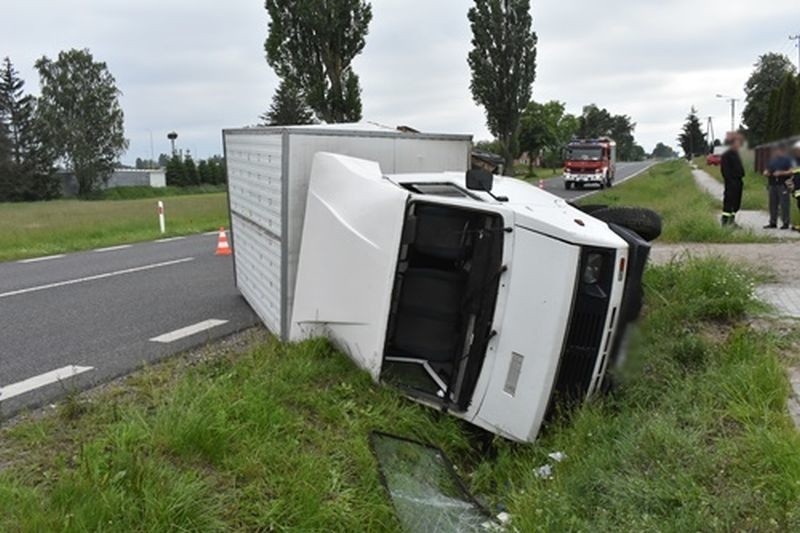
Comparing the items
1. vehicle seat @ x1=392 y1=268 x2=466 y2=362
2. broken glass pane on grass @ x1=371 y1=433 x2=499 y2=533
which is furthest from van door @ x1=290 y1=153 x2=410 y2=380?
broken glass pane on grass @ x1=371 y1=433 x2=499 y2=533

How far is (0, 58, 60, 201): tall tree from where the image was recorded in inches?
2387

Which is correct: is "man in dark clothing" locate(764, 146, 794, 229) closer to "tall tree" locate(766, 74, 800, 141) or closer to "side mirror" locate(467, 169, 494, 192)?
"tall tree" locate(766, 74, 800, 141)

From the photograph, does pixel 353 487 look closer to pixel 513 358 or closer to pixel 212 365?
pixel 513 358

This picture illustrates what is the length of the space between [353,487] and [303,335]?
1824 mm

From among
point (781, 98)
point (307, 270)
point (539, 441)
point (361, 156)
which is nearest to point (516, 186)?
point (361, 156)

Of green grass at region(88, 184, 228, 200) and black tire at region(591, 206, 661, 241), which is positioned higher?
black tire at region(591, 206, 661, 241)

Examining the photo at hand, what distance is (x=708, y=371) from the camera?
459 centimetres

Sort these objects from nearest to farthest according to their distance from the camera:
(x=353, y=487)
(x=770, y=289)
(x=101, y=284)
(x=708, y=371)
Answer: (x=353, y=487) → (x=708, y=371) → (x=770, y=289) → (x=101, y=284)

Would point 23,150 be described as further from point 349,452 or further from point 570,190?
point 349,452

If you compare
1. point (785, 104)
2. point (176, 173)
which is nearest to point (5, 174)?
point (176, 173)

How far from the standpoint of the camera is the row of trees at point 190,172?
69.5 m

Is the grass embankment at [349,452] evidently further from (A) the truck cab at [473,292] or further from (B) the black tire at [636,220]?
(B) the black tire at [636,220]

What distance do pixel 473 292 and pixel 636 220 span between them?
3.12 meters

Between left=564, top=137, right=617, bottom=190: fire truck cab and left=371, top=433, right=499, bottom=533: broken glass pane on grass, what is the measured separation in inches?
1310
